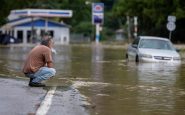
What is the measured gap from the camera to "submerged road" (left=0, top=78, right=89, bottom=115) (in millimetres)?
11404

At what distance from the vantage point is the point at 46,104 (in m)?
A: 12.4

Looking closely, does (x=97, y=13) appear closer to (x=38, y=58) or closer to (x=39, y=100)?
(x=38, y=58)

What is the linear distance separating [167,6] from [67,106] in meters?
47.0

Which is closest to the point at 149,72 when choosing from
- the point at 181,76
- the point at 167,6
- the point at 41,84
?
the point at 181,76

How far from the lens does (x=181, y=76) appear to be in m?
21.0

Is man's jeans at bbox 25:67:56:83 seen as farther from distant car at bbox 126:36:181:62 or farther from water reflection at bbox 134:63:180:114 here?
distant car at bbox 126:36:181:62

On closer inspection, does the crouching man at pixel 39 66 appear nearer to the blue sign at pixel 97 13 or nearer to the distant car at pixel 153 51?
the distant car at pixel 153 51

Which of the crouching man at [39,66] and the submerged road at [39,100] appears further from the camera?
the crouching man at [39,66]

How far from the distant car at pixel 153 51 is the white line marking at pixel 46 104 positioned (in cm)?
1353

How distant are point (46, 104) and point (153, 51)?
16.6 meters

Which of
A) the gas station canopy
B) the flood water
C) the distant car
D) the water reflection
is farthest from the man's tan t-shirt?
the gas station canopy

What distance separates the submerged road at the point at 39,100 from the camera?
1140 centimetres

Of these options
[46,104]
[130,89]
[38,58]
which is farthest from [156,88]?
[46,104]

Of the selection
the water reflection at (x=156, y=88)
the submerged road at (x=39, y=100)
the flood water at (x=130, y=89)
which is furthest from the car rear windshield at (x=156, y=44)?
the submerged road at (x=39, y=100)
